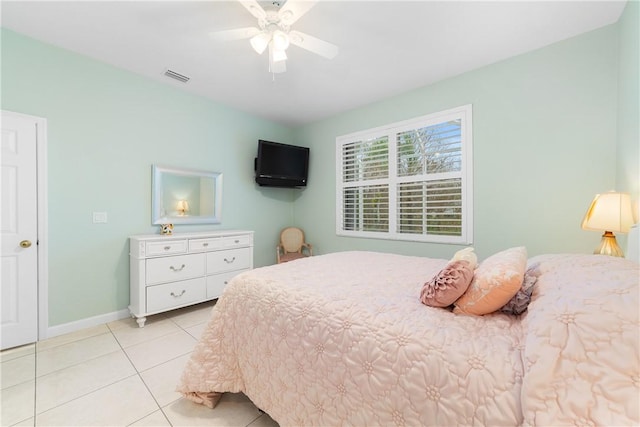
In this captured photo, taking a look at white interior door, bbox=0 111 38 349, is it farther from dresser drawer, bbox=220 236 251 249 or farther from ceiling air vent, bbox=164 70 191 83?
dresser drawer, bbox=220 236 251 249

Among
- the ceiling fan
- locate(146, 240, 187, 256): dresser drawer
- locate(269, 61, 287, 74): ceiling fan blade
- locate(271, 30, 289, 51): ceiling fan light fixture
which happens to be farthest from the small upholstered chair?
locate(271, 30, 289, 51): ceiling fan light fixture

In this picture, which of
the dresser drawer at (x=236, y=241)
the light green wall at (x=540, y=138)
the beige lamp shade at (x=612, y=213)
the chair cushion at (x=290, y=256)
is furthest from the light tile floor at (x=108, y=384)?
the light green wall at (x=540, y=138)

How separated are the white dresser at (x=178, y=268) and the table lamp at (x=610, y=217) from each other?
3298 millimetres

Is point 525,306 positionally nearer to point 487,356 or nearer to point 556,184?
point 487,356

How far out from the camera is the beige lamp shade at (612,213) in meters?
1.57

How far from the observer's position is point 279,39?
1.87 metres

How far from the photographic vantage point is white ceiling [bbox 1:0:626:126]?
6.10 feet

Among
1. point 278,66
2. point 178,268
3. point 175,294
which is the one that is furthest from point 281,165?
point 175,294

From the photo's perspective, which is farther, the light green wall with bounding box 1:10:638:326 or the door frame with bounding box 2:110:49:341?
the door frame with bounding box 2:110:49:341

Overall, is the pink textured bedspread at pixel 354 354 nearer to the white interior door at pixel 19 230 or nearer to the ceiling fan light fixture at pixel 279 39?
the ceiling fan light fixture at pixel 279 39

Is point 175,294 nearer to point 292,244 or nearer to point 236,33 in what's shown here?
point 292,244

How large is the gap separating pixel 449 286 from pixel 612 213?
4.81 ft

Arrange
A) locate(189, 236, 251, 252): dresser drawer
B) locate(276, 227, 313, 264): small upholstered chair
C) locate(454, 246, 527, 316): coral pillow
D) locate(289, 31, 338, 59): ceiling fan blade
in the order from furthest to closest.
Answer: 1. locate(276, 227, 313, 264): small upholstered chair
2. locate(189, 236, 251, 252): dresser drawer
3. locate(289, 31, 338, 59): ceiling fan blade
4. locate(454, 246, 527, 316): coral pillow

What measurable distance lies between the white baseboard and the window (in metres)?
2.81
